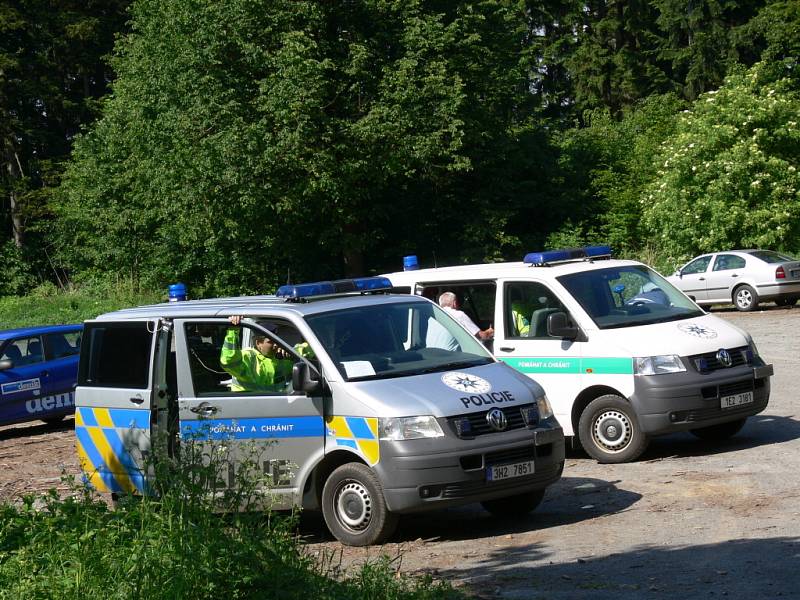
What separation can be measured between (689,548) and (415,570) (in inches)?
73.1

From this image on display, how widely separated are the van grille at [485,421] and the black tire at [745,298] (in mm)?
21984

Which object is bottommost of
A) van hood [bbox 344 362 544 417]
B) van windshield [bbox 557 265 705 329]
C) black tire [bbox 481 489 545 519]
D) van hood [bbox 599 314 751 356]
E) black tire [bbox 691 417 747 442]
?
black tire [bbox 481 489 545 519]

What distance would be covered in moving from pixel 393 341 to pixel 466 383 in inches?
32.2

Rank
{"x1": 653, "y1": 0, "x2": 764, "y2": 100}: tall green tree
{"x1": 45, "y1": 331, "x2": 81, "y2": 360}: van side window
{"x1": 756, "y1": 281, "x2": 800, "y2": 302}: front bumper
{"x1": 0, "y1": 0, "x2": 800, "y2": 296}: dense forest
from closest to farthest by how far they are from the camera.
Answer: {"x1": 45, "y1": 331, "x2": 81, "y2": 360}: van side window < {"x1": 756, "y1": 281, "x2": 800, "y2": 302}: front bumper < {"x1": 0, "y1": 0, "x2": 800, "y2": 296}: dense forest < {"x1": 653, "y1": 0, "x2": 764, "y2": 100}: tall green tree

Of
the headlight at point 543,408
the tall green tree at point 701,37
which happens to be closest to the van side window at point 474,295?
the headlight at point 543,408

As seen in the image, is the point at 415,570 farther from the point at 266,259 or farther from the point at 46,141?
the point at 46,141

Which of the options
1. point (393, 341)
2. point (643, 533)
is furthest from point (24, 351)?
point (643, 533)

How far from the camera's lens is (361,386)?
8750 mm

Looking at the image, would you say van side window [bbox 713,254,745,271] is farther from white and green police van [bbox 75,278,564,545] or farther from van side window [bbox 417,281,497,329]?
white and green police van [bbox 75,278,564,545]

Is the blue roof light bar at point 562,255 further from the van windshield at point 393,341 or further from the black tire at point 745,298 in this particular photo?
the black tire at point 745,298

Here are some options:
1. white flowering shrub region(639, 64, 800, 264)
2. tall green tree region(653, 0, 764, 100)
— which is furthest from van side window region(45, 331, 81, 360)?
tall green tree region(653, 0, 764, 100)

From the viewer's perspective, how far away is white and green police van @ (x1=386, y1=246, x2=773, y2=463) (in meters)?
11.0

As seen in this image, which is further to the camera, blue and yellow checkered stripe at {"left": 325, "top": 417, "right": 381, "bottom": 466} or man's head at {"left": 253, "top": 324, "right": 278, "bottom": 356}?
man's head at {"left": 253, "top": 324, "right": 278, "bottom": 356}

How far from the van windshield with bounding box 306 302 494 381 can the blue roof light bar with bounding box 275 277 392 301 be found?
398 millimetres
